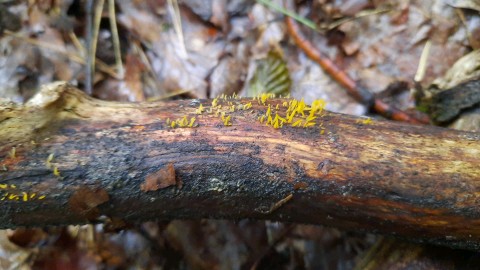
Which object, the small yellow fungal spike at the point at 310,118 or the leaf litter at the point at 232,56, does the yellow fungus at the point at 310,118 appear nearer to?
the small yellow fungal spike at the point at 310,118

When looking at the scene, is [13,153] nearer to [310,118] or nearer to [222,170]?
[222,170]

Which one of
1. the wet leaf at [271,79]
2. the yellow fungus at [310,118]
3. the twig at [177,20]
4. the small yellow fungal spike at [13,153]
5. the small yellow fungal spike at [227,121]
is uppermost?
the twig at [177,20]

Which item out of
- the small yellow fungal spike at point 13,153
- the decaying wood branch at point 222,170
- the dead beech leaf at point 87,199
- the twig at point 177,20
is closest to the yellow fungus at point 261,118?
the decaying wood branch at point 222,170

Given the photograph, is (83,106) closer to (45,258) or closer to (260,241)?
(45,258)

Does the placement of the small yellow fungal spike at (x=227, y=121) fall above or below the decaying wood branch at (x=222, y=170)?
above

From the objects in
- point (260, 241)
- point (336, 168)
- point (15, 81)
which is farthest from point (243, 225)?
point (15, 81)

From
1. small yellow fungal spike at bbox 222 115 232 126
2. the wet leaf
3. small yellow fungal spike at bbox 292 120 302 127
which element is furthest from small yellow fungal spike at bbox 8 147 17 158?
the wet leaf

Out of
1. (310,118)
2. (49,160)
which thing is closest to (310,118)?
(310,118)

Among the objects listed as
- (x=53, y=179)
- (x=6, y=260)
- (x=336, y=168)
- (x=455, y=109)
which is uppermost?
(x=455, y=109)
